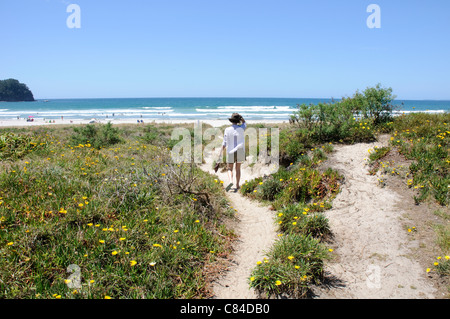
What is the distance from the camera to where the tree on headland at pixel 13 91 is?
111 m

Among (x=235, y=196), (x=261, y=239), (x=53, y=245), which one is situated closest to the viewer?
(x=53, y=245)

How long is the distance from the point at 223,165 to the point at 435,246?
23.3 feet

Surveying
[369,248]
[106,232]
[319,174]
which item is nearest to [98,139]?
[106,232]

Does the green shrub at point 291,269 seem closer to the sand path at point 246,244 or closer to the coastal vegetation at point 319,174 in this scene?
the coastal vegetation at point 319,174

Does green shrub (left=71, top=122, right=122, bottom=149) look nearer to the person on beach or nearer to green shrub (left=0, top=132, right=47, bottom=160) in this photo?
green shrub (left=0, top=132, right=47, bottom=160)

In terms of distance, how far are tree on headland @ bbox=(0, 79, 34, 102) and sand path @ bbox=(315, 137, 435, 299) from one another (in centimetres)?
14076

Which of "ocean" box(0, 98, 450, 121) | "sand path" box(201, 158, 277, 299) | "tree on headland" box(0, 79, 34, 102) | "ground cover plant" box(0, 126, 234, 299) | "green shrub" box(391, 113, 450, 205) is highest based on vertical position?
"tree on headland" box(0, 79, 34, 102)

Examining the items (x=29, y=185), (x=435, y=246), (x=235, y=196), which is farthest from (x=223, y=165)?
(x=435, y=246)

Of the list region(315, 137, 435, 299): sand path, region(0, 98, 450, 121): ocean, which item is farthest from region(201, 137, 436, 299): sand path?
region(0, 98, 450, 121): ocean

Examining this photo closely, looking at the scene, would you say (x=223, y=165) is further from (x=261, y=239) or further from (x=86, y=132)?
(x=86, y=132)

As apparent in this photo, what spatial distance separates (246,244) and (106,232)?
94.8 inches

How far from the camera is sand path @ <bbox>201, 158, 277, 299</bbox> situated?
3.86 m

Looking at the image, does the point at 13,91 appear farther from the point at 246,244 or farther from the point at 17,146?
the point at 246,244

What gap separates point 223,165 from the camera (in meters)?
10.6
